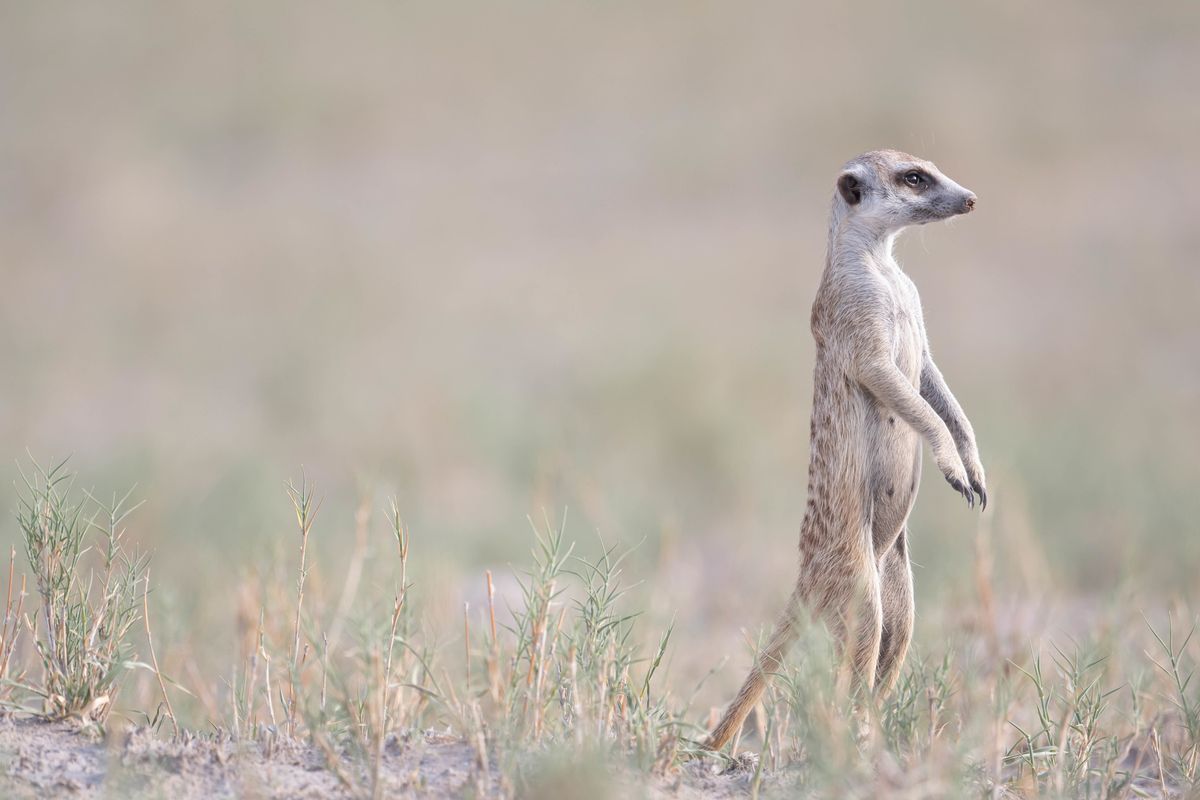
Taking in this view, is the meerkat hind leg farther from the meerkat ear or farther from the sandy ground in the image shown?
the meerkat ear

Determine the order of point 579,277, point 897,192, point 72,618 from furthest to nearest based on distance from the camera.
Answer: point 579,277 → point 897,192 → point 72,618

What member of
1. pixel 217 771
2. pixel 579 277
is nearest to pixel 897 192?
pixel 217 771

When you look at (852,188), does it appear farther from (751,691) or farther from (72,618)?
(72,618)

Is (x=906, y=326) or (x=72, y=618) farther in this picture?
(x=906, y=326)

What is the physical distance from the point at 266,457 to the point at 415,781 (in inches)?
271

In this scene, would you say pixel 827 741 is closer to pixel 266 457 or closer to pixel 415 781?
pixel 415 781

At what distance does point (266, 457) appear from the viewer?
885 cm

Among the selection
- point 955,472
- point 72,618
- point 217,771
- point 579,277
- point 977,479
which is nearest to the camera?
point 217,771

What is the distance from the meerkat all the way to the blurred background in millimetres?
444

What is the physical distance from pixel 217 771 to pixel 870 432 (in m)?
1.61

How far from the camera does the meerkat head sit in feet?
9.77

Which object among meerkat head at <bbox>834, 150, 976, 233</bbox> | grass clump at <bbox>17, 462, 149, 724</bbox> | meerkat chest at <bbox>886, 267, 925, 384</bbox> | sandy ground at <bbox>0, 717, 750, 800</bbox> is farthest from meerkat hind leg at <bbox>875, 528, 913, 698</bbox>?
grass clump at <bbox>17, 462, 149, 724</bbox>

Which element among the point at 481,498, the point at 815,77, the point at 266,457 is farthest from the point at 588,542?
the point at 815,77

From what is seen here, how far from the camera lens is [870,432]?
2889 millimetres
